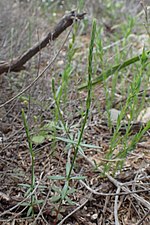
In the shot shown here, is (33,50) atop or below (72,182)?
atop

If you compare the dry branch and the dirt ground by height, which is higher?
the dry branch

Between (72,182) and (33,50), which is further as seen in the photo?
(33,50)

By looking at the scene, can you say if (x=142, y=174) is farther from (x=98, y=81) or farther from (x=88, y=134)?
(x=98, y=81)

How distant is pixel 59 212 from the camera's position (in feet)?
3.10

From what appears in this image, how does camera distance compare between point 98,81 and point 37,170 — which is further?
point 98,81

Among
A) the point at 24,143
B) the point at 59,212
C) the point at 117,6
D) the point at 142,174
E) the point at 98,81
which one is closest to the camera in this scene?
the point at 59,212

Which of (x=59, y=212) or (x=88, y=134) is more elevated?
(x=88, y=134)

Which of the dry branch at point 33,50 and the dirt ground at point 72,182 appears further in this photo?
the dry branch at point 33,50

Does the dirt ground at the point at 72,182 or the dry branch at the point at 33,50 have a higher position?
the dry branch at the point at 33,50

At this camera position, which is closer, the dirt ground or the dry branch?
the dirt ground

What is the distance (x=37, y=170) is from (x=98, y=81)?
0.52m

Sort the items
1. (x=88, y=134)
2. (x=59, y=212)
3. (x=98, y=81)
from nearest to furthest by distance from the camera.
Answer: (x=59, y=212) < (x=88, y=134) < (x=98, y=81)

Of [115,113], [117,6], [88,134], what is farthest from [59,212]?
[117,6]

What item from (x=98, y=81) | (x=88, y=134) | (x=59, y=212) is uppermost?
(x=98, y=81)
